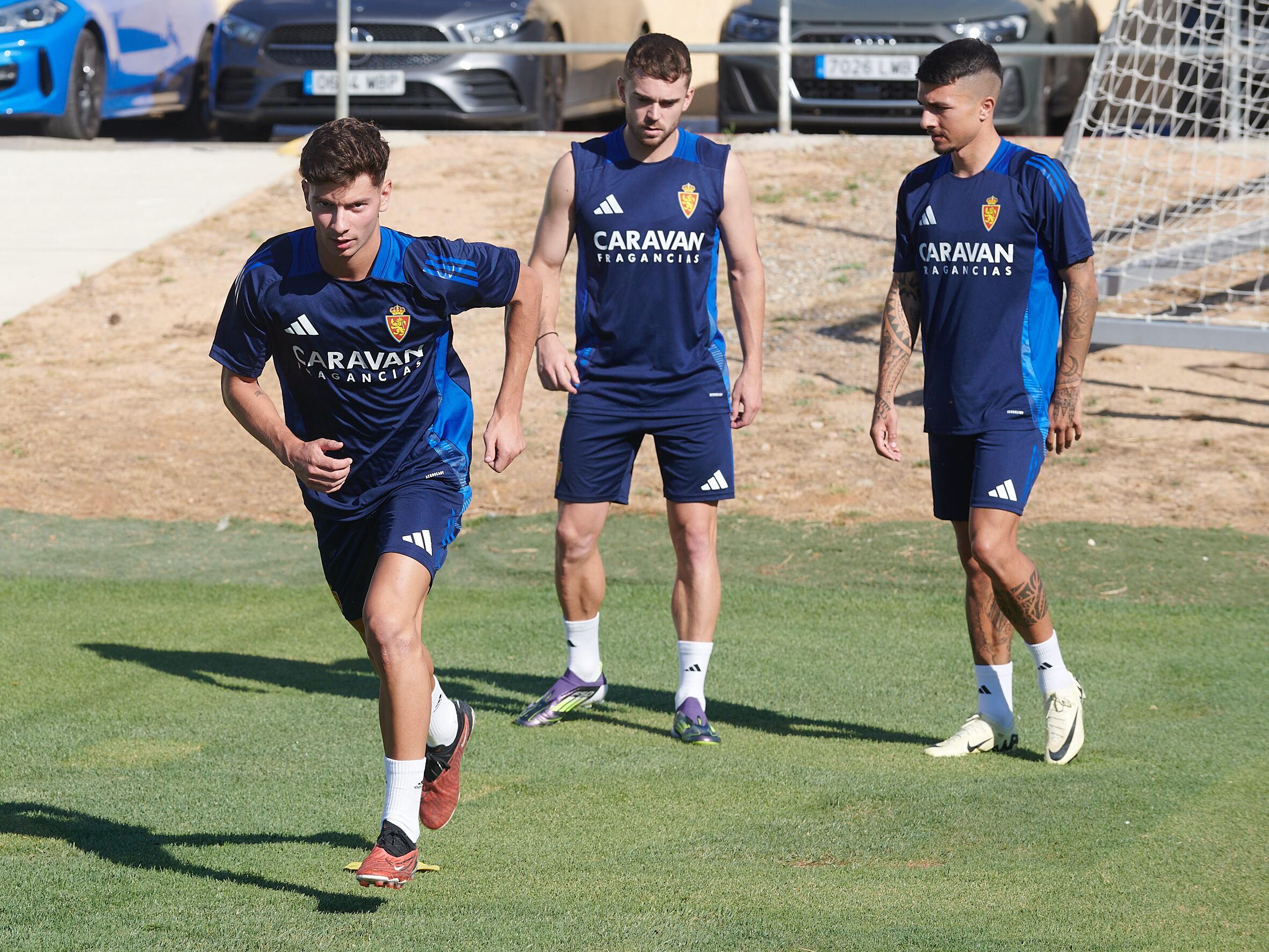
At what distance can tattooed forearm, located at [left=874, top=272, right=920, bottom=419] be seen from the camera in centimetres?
580

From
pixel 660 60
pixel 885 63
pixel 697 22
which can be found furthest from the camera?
pixel 697 22

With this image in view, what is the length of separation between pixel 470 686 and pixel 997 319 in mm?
2509

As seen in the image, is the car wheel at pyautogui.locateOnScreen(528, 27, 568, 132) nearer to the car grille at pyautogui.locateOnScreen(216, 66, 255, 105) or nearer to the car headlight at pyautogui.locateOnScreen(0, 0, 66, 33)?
the car grille at pyautogui.locateOnScreen(216, 66, 255, 105)

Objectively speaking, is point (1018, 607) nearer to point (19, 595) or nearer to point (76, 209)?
point (19, 595)

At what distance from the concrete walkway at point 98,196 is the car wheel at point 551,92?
7.49 ft

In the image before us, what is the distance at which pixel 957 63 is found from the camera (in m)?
5.43

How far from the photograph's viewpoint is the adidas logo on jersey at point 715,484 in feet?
19.6

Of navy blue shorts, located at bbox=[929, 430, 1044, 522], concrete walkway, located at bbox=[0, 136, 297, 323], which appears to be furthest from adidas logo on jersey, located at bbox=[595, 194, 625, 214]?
concrete walkway, located at bbox=[0, 136, 297, 323]

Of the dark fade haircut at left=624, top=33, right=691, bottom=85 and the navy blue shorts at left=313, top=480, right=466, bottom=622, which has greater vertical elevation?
the dark fade haircut at left=624, top=33, right=691, bottom=85

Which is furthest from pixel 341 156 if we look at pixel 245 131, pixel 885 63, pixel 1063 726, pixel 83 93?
pixel 245 131

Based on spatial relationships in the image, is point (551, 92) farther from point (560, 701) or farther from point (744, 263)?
point (560, 701)

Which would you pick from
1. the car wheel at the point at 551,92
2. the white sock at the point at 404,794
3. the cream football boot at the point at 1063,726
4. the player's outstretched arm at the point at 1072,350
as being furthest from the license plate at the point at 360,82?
the white sock at the point at 404,794

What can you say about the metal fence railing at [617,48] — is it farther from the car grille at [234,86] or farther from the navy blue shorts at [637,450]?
the navy blue shorts at [637,450]

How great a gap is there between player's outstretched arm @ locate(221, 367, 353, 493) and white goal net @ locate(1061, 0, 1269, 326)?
7122 mm
